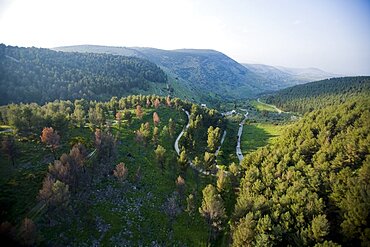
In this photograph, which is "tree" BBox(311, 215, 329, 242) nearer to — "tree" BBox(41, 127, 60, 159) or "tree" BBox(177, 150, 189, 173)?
"tree" BBox(177, 150, 189, 173)

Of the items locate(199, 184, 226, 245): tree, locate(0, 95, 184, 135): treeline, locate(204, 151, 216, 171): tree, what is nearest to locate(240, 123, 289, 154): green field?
locate(204, 151, 216, 171): tree

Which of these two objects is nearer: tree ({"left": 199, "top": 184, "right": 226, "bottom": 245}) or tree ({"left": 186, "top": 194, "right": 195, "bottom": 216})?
tree ({"left": 199, "top": 184, "right": 226, "bottom": 245})

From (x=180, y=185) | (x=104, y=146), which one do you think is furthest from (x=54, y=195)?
(x=180, y=185)

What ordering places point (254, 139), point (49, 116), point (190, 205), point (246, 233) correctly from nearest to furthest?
point (246, 233) → point (190, 205) → point (49, 116) → point (254, 139)

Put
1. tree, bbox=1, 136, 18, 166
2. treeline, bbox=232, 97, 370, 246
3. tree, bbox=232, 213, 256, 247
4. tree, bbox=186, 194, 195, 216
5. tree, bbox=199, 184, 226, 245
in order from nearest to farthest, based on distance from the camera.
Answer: treeline, bbox=232, 97, 370, 246 → tree, bbox=232, 213, 256, 247 → tree, bbox=199, 184, 226, 245 → tree, bbox=186, 194, 195, 216 → tree, bbox=1, 136, 18, 166

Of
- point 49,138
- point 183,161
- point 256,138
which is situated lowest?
point 256,138

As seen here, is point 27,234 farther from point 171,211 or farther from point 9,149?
point 171,211

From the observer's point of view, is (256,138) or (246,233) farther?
(256,138)

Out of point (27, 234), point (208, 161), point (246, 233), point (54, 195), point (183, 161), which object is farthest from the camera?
point (208, 161)

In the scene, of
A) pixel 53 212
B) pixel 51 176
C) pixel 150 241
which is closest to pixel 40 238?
pixel 53 212
